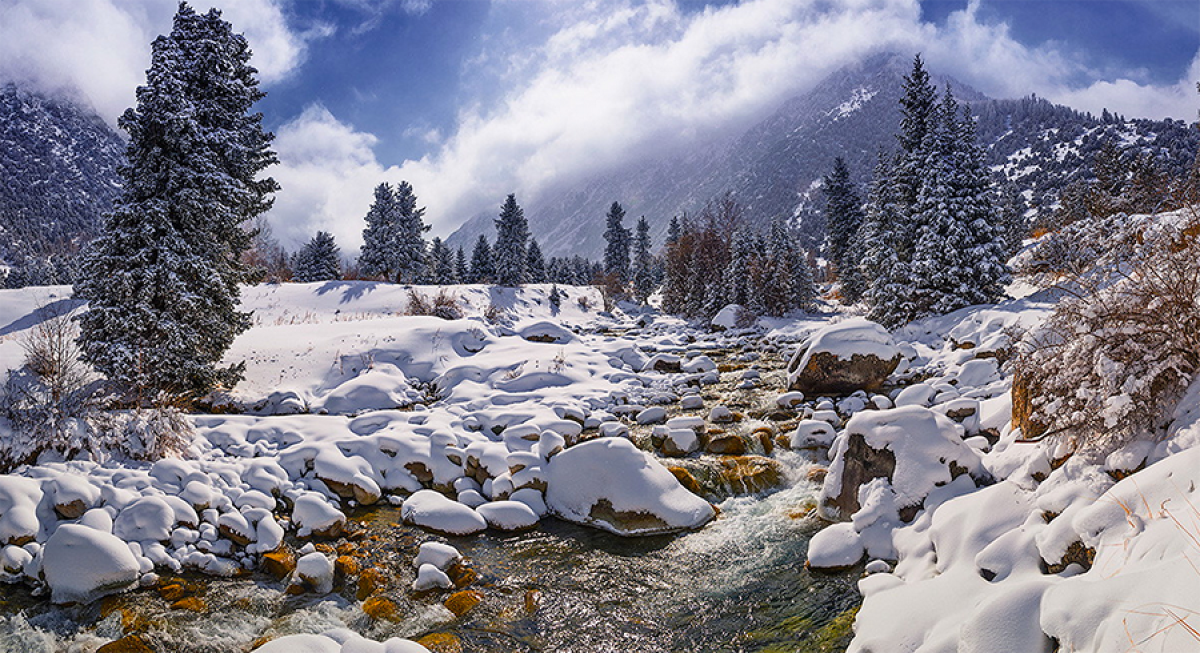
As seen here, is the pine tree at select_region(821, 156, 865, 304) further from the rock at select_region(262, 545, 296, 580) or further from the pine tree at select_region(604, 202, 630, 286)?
the rock at select_region(262, 545, 296, 580)

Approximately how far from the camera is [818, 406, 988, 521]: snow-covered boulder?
6.71 meters

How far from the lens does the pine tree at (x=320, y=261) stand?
55188 millimetres

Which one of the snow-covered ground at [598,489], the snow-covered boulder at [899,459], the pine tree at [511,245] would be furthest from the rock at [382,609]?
the pine tree at [511,245]

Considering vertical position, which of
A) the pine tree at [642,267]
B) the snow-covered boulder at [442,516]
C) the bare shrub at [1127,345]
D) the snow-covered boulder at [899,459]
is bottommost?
the snow-covered boulder at [442,516]

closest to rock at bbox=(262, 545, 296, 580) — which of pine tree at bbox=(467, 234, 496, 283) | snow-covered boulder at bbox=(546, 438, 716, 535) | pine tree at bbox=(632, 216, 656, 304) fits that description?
snow-covered boulder at bbox=(546, 438, 716, 535)

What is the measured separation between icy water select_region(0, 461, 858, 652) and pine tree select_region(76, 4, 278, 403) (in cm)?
526

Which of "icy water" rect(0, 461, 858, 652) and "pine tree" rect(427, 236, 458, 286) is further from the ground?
"pine tree" rect(427, 236, 458, 286)

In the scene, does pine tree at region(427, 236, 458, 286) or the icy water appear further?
pine tree at region(427, 236, 458, 286)

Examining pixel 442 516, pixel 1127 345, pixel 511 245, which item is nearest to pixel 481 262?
pixel 511 245

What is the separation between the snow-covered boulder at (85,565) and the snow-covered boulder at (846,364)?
46.5 feet

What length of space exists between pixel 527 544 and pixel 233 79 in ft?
42.4

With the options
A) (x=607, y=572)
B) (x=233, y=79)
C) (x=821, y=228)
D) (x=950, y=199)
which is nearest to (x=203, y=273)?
(x=233, y=79)

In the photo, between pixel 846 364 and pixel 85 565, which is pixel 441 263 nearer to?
pixel 846 364

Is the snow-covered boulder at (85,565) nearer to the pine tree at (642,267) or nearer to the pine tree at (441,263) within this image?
the pine tree at (441,263)
